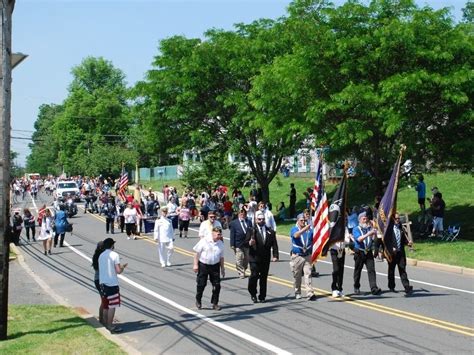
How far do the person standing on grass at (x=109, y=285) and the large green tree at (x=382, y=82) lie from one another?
12.6m

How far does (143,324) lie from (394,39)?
1472cm

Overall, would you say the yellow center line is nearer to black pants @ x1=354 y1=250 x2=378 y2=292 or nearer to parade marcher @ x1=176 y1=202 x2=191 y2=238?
black pants @ x1=354 y1=250 x2=378 y2=292

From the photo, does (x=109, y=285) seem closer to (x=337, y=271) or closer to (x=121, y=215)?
(x=337, y=271)

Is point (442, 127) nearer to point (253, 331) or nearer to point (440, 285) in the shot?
point (440, 285)

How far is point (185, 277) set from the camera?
1861 cm

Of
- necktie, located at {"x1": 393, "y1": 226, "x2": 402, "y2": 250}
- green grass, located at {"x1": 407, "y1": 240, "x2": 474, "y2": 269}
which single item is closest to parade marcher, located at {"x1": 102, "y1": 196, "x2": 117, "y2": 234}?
green grass, located at {"x1": 407, "y1": 240, "x2": 474, "y2": 269}

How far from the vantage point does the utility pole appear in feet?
36.7

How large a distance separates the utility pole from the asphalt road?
6.73ft

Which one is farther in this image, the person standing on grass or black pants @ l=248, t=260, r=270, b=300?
black pants @ l=248, t=260, r=270, b=300

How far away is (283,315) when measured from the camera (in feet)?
42.3

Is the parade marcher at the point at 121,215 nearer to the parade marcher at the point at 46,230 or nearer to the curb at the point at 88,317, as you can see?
the parade marcher at the point at 46,230

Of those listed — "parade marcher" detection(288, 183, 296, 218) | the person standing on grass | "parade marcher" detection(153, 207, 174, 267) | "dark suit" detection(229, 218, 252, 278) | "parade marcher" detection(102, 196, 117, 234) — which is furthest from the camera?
"parade marcher" detection(288, 183, 296, 218)

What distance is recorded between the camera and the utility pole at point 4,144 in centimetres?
1117

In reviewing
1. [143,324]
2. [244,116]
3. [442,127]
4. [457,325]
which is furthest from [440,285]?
[244,116]
